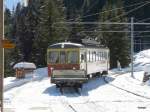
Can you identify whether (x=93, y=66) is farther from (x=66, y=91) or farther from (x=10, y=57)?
(x=10, y=57)

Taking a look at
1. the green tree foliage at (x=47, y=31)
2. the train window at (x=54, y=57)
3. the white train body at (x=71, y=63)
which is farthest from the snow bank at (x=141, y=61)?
the train window at (x=54, y=57)

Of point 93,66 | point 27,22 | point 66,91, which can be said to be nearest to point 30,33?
point 27,22

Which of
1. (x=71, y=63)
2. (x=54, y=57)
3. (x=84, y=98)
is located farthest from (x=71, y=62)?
(x=84, y=98)

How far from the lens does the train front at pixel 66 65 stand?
33.8 metres

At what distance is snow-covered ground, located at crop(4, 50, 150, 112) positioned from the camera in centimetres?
2558

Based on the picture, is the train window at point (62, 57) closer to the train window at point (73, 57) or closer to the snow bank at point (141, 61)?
the train window at point (73, 57)

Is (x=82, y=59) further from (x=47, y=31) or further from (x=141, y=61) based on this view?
(x=141, y=61)

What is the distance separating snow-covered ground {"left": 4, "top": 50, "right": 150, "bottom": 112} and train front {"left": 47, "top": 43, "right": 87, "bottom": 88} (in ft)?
2.27

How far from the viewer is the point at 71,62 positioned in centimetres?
3600

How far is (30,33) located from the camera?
89000 millimetres

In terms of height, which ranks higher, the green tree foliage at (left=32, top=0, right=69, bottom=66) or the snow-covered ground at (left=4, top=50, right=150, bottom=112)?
the green tree foliage at (left=32, top=0, right=69, bottom=66)

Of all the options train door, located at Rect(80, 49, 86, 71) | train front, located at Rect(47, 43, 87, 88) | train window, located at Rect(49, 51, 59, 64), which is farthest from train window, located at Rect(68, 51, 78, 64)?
train window, located at Rect(49, 51, 59, 64)

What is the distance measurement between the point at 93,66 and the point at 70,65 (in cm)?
481

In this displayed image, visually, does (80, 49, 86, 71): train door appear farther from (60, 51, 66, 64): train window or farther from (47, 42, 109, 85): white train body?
(60, 51, 66, 64): train window
